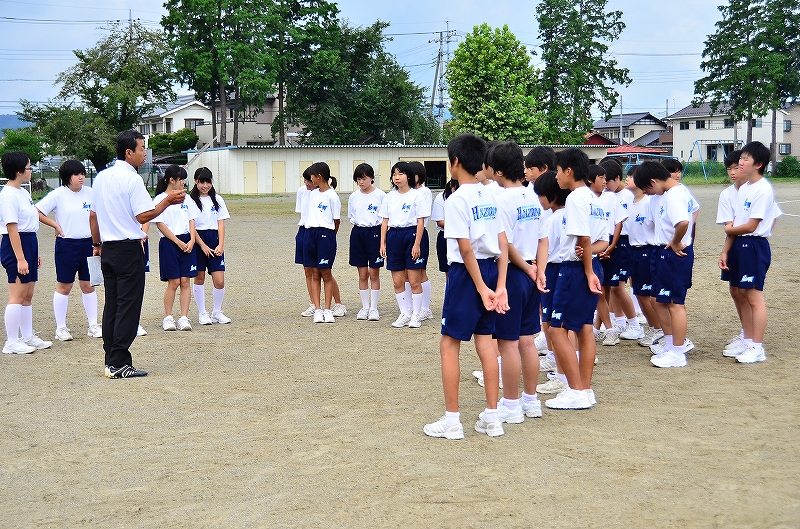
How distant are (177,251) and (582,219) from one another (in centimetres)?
537

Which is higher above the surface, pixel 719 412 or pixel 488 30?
pixel 488 30

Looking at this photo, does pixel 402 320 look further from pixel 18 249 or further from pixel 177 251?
pixel 18 249

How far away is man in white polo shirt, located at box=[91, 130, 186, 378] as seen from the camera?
696cm

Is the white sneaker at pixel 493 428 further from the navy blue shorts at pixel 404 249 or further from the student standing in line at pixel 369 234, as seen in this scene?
the student standing in line at pixel 369 234

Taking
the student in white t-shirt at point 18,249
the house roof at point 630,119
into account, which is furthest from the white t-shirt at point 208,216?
the house roof at point 630,119

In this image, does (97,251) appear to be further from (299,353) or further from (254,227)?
(254,227)

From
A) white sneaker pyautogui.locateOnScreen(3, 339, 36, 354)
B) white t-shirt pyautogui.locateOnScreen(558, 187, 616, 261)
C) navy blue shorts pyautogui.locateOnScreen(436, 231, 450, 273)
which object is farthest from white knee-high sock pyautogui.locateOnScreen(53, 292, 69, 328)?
white t-shirt pyautogui.locateOnScreen(558, 187, 616, 261)

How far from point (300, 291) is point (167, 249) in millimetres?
3252

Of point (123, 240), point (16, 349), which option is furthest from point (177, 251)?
point (123, 240)

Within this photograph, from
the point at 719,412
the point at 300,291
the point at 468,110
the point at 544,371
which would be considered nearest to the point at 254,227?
the point at 300,291

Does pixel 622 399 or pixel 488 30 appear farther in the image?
pixel 488 30

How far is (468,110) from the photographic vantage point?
164 feet

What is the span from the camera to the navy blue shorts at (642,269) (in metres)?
7.61

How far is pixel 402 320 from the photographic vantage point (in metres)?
9.47
